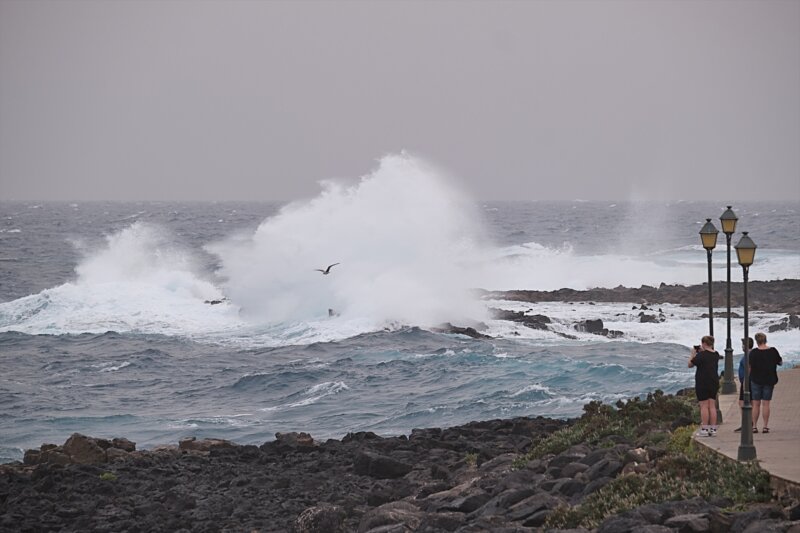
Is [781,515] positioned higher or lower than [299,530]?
higher

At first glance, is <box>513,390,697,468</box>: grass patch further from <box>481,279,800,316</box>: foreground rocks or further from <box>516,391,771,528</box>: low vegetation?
<box>481,279,800,316</box>: foreground rocks

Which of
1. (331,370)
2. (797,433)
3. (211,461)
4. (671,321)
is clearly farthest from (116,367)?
(797,433)

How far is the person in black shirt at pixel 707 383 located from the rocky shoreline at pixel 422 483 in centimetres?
30

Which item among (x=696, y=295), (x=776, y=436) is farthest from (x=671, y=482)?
(x=696, y=295)

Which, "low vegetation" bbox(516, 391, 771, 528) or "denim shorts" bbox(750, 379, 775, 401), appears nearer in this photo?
"low vegetation" bbox(516, 391, 771, 528)

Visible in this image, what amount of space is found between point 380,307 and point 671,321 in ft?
32.2

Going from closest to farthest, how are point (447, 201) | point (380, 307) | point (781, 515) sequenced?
point (781, 515) → point (380, 307) → point (447, 201)

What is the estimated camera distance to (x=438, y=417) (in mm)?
21766

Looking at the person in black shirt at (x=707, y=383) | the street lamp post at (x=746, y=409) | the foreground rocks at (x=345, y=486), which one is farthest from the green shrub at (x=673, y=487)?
the person in black shirt at (x=707, y=383)

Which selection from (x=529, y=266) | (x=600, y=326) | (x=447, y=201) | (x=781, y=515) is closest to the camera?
(x=781, y=515)

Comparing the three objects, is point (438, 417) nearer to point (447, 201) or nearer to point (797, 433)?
point (797, 433)

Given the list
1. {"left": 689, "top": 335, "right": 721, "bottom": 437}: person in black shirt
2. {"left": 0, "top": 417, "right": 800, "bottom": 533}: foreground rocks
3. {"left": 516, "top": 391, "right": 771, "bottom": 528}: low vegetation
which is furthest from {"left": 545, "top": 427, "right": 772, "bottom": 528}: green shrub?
{"left": 689, "top": 335, "right": 721, "bottom": 437}: person in black shirt

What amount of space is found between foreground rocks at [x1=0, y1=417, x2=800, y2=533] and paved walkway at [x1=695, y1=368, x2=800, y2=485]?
0.73 m

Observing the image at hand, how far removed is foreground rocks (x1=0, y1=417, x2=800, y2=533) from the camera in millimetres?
11047
